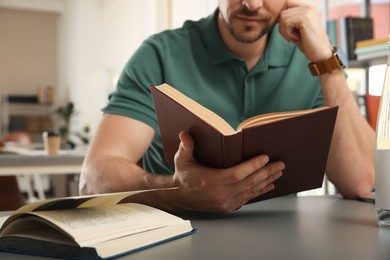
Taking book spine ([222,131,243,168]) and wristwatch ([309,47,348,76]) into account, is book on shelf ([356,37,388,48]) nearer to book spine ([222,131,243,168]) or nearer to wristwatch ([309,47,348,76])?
wristwatch ([309,47,348,76])

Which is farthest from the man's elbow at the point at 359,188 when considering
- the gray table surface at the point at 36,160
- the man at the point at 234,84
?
the gray table surface at the point at 36,160

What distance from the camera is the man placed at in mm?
1288

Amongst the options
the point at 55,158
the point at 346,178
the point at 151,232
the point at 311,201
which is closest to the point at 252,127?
the point at 151,232

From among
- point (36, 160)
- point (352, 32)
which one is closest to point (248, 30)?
point (36, 160)

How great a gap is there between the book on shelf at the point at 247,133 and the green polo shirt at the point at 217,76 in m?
0.50

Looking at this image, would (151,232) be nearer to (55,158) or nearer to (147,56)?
(147,56)

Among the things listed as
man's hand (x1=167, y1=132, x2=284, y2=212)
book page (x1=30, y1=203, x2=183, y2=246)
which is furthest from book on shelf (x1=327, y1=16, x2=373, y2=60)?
book page (x1=30, y1=203, x2=183, y2=246)

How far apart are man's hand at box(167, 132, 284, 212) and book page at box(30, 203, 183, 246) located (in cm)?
12

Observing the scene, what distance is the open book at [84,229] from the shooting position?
64 centimetres

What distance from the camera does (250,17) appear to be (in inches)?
55.7

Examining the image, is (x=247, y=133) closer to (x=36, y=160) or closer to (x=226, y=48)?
(x=226, y=48)

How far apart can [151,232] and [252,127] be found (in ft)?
0.72

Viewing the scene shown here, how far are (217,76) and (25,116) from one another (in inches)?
314

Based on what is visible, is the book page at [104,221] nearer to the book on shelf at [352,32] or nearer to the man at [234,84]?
the man at [234,84]
